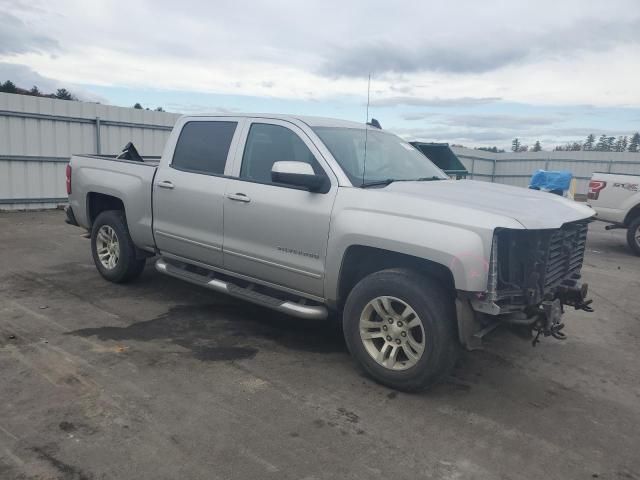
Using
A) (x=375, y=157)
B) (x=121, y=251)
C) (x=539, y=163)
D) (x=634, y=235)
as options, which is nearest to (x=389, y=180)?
(x=375, y=157)

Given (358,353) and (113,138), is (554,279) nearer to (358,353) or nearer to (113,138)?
(358,353)

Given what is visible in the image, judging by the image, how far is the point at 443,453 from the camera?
3.05 metres

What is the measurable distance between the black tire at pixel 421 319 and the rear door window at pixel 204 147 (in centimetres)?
193

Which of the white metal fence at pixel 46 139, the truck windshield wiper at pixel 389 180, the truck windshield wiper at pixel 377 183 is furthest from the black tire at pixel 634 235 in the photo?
the white metal fence at pixel 46 139

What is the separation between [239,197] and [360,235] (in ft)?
4.28

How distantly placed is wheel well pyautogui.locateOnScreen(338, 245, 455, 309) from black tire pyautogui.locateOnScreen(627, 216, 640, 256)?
27.8 feet

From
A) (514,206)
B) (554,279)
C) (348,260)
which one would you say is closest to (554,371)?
(554,279)

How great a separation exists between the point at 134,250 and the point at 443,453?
4.16 metres

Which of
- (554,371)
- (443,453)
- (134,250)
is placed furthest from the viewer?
(134,250)

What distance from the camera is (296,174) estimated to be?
13.0 feet

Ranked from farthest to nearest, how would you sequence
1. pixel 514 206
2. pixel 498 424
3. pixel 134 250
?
pixel 134 250, pixel 514 206, pixel 498 424

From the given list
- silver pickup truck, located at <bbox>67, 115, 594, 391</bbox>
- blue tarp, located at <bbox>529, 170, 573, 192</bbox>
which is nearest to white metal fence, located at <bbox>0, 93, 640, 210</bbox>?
silver pickup truck, located at <bbox>67, 115, 594, 391</bbox>

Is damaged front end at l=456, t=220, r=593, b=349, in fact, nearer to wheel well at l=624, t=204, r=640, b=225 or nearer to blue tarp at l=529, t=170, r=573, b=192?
wheel well at l=624, t=204, r=640, b=225

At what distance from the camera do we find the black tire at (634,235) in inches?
406
